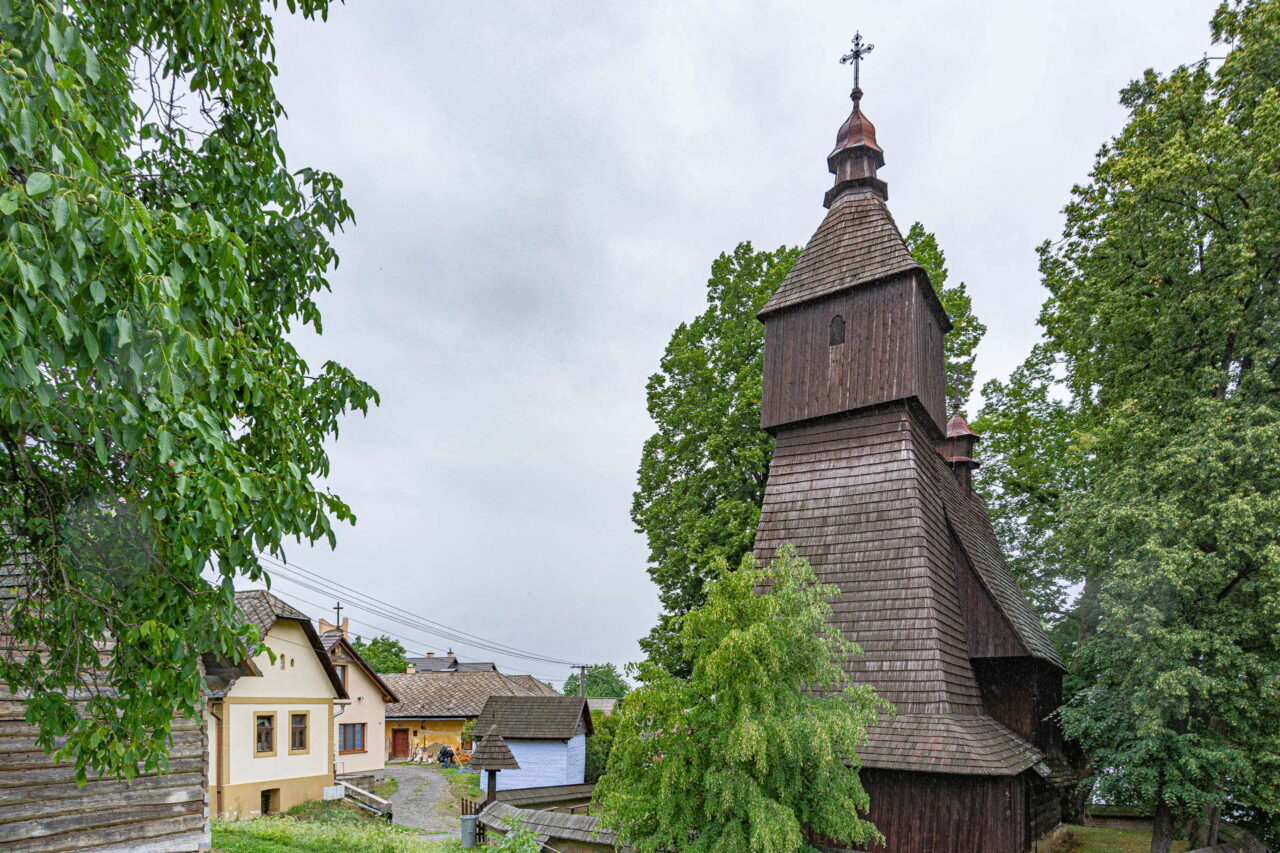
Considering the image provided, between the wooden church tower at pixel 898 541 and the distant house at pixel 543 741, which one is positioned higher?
the wooden church tower at pixel 898 541

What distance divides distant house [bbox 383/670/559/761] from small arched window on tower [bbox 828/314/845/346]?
96.1 feet

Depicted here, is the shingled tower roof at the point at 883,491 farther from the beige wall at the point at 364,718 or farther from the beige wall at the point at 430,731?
the beige wall at the point at 430,731

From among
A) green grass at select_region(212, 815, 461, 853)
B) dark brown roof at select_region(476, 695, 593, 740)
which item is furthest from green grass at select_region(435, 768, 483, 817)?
green grass at select_region(212, 815, 461, 853)

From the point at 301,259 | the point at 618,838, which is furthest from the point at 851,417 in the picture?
the point at 301,259

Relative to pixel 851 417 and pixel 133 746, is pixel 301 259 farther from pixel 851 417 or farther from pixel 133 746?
pixel 851 417

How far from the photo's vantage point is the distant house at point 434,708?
3850 cm

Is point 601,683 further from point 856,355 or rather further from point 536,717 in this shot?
point 856,355

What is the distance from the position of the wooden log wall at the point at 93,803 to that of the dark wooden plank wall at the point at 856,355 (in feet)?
37.9

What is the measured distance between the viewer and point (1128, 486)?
12.8 m

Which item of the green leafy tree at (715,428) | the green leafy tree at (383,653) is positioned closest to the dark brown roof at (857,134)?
the green leafy tree at (715,428)

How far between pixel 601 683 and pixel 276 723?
46.8m

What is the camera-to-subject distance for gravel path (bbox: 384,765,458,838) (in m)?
20.8

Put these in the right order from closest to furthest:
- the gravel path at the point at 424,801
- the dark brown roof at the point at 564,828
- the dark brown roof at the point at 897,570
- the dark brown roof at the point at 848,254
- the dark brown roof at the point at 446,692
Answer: the dark brown roof at the point at 897,570
the dark brown roof at the point at 564,828
the dark brown roof at the point at 848,254
the gravel path at the point at 424,801
the dark brown roof at the point at 446,692

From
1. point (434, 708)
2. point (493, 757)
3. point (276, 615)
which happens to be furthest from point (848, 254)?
point (434, 708)
